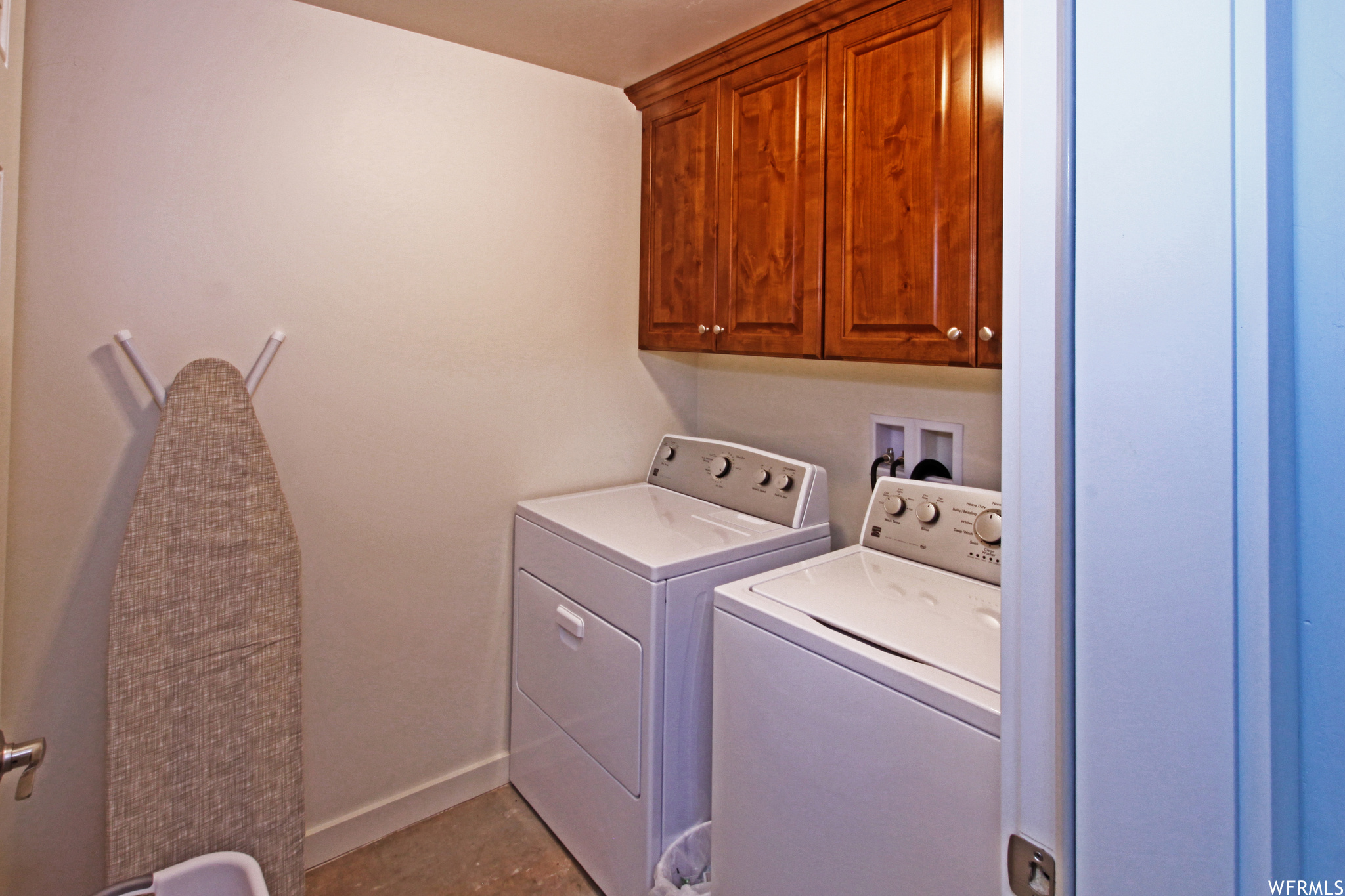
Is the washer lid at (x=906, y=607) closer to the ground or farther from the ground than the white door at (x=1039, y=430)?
closer to the ground

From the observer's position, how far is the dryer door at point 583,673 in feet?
5.43

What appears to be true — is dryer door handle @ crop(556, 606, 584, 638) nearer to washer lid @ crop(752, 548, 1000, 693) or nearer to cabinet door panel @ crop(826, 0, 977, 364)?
washer lid @ crop(752, 548, 1000, 693)

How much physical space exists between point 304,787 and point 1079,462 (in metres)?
2.05

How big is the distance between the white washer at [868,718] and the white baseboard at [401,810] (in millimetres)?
975

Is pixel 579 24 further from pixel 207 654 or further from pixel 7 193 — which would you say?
pixel 207 654

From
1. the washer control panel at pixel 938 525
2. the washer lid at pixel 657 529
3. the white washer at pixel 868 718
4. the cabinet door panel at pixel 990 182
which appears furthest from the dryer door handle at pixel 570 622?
the cabinet door panel at pixel 990 182

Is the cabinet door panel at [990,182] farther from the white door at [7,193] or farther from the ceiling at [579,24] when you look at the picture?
the white door at [7,193]

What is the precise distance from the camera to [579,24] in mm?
1793

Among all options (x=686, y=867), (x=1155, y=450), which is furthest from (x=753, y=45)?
(x=686, y=867)

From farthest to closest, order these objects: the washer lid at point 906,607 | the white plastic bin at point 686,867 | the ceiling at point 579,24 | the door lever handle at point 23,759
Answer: the ceiling at point 579,24
the white plastic bin at point 686,867
the washer lid at point 906,607
the door lever handle at point 23,759

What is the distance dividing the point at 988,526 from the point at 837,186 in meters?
0.88

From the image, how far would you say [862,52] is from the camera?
1.57 meters

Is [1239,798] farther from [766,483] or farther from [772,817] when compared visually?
[766,483]

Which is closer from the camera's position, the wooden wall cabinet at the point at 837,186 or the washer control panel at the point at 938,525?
the wooden wall cabinet at the point at 837,186
